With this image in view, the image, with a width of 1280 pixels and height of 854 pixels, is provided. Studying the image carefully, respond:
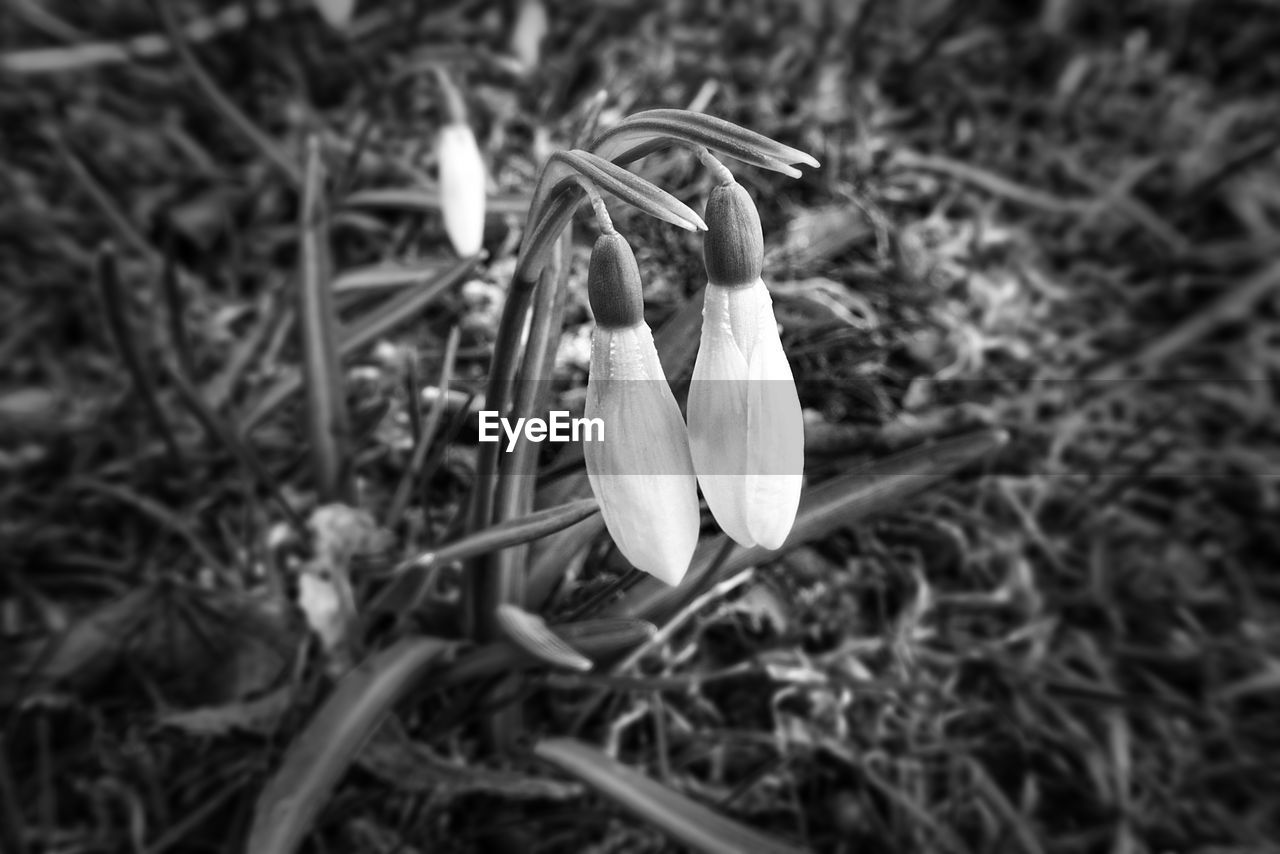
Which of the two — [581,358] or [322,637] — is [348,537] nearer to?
[322,637]

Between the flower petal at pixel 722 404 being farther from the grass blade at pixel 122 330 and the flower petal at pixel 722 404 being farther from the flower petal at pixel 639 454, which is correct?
the grass blade at pixel 122 330

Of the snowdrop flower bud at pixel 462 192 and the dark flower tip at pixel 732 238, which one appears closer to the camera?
the dark flower tip at pixel 732 238

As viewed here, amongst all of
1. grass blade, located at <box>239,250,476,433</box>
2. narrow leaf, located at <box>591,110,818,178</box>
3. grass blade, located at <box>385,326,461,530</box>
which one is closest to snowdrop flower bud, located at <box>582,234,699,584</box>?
narrow leaf, located at <box>591,110,818,178</box>

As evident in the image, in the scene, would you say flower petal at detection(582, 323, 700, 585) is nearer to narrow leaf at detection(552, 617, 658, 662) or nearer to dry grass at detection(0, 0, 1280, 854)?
narrow leaf at detection(552, 617, 658, 662)

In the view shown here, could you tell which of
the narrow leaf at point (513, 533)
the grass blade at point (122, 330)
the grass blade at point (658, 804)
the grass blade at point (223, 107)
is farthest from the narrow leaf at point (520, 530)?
the grass blade at point (223, 107)

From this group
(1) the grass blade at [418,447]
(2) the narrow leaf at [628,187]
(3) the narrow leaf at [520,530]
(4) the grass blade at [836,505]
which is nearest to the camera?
(2) the narrow leaf at [628,187]

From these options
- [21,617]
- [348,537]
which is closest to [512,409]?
[348,537]

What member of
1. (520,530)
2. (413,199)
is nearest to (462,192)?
(413,199)
